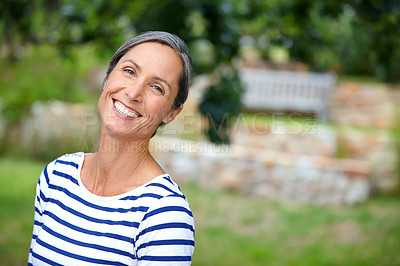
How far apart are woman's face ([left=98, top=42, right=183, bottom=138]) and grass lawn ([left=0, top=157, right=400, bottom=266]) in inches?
118

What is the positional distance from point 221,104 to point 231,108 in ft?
0.22

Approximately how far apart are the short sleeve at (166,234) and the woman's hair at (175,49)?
282 mm

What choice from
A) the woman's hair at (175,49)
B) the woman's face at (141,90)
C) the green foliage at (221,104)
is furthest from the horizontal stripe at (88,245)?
the green foliage at (221,104)

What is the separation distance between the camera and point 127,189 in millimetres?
1098

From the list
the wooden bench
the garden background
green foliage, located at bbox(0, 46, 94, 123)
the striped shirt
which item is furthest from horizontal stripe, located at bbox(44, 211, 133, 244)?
the wooden bench

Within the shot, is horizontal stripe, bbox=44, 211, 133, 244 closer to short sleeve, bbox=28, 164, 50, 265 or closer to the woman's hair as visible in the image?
short sleeve, bbox=28, 164, 50, 265

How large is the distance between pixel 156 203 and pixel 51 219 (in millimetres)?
305

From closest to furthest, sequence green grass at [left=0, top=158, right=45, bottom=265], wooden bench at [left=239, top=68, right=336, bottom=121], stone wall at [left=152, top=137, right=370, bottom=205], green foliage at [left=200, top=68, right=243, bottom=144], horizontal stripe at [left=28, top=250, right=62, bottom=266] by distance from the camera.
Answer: horizontal stripe at [left=28, top=250, right=62, bottom=266] < green foliage at [left=200, top=68, right=243, bottom=144] < green grass at [left=0, top=158, right=45, bottom=265] < stone wall at [left=152, top=137, right=370, bottom=205] < wooden bench at [left=239, top=68, right=336, bottom=121]

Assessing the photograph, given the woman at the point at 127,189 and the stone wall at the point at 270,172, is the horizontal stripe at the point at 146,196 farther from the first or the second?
the stone wall at the point at 270,172

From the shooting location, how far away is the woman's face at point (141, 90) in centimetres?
109

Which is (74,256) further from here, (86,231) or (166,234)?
(166,234)

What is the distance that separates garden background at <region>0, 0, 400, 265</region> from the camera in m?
2.76

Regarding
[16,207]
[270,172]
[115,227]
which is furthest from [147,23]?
[270,172]

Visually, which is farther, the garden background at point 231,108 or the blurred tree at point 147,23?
the garden background at point 231,108
